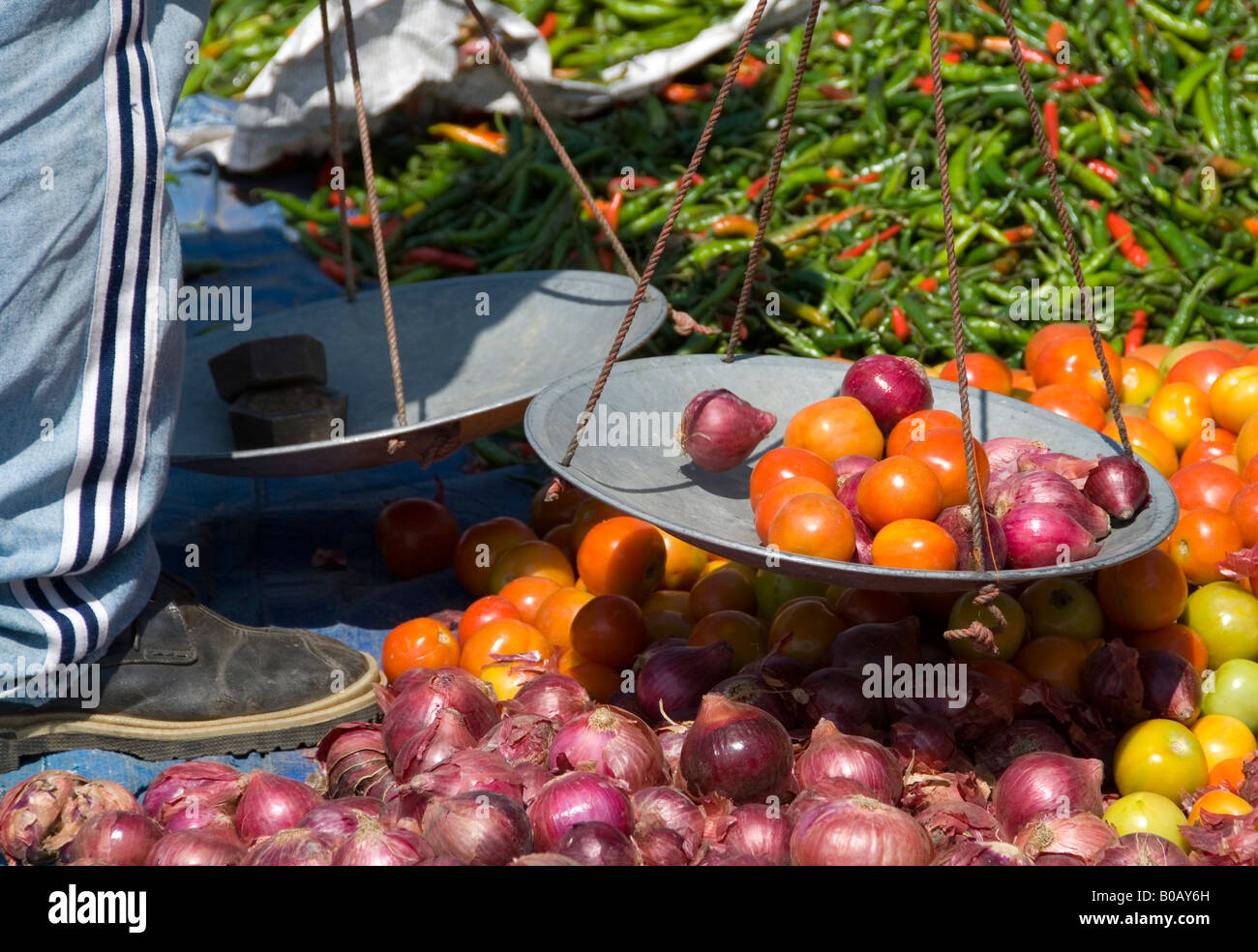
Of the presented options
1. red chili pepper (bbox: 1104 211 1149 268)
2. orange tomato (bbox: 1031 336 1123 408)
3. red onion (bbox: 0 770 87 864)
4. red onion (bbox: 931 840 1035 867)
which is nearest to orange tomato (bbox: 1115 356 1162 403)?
orange tomato (bbox: 1031 336 1123 408)

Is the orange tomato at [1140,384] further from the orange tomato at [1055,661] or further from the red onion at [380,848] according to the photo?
the red onion at [380,848]

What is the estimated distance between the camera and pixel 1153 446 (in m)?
3.04

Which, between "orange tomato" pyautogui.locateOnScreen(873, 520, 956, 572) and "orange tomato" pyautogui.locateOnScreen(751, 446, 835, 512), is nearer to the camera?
"orange tomato" pyautogui.locateOnScreen(873, 520, 956, 572)

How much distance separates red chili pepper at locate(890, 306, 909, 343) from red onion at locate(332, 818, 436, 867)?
3.09m

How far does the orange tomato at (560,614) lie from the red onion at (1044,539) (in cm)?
101

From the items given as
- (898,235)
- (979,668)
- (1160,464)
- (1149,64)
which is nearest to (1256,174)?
(1149,64)

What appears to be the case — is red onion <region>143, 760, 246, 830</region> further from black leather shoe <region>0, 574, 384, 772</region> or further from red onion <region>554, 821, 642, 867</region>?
red onion <region>554, 821, 642, 867</region>

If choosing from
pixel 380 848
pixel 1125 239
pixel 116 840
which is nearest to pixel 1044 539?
pixel 380 848

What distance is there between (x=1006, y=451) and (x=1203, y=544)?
0.52 metres

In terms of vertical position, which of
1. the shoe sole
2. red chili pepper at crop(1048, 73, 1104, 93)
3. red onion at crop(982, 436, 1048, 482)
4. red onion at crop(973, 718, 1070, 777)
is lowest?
the shoe sole

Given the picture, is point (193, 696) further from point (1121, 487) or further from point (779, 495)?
point (1121, 487)

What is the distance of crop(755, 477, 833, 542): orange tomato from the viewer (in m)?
2.11

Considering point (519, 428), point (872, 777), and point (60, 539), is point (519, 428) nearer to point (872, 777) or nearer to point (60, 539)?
point (60, 539)
